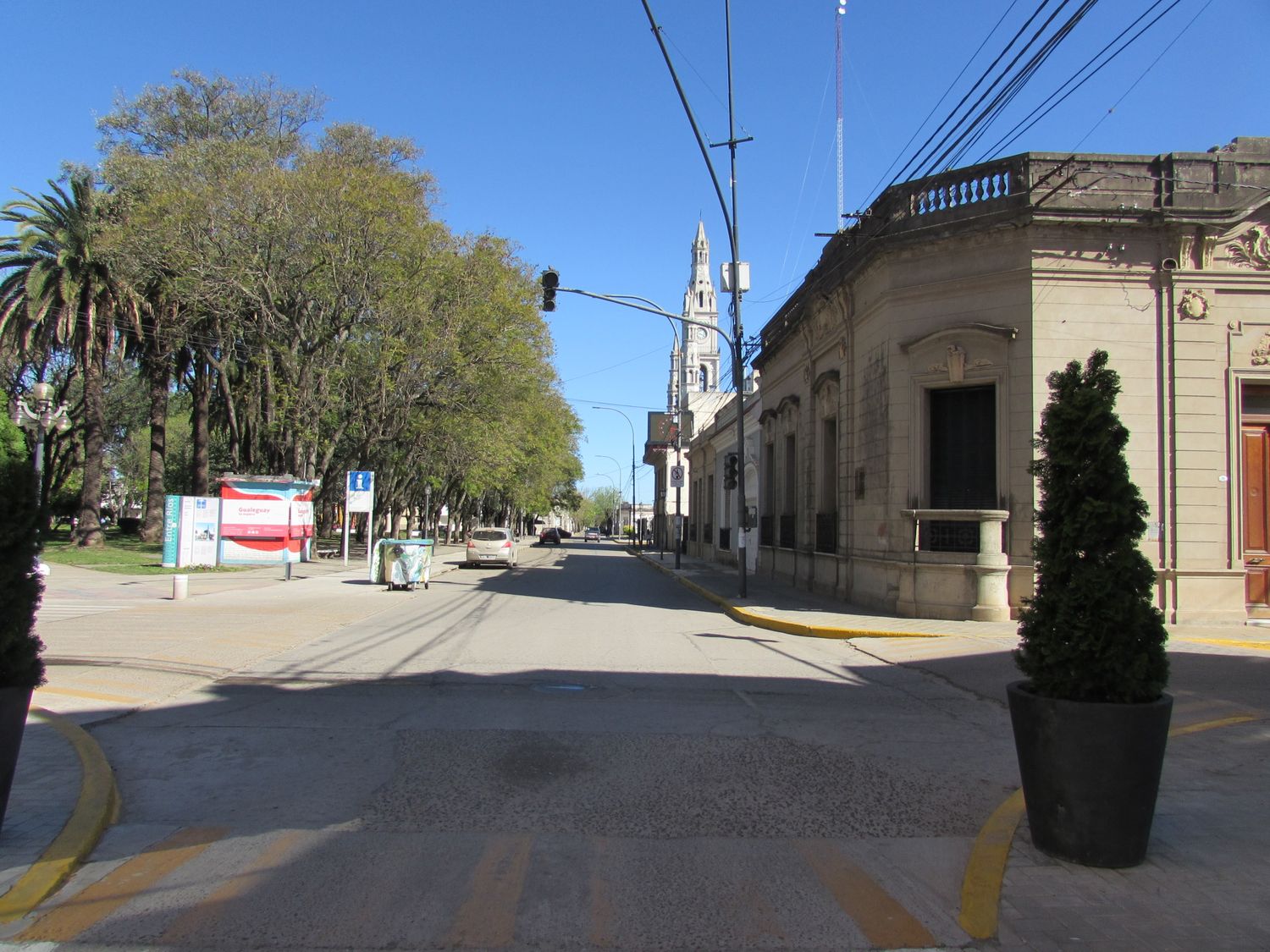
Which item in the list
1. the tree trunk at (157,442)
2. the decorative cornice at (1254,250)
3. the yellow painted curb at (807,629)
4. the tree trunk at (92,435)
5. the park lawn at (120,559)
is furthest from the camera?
the tree trunk at (157,442)

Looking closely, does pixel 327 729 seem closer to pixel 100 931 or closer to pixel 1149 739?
pixel 100 931

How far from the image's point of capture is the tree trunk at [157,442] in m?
37.9

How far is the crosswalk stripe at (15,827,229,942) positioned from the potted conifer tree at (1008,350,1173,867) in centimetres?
458

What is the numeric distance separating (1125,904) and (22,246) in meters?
39.7

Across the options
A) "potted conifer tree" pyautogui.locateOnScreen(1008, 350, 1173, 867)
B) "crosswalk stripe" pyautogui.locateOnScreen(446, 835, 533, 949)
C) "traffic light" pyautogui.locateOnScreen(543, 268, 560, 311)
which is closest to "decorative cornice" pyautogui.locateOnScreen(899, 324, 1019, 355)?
"traffic light" pyautogui.locateOnScreen(543, 268, 560, 311)

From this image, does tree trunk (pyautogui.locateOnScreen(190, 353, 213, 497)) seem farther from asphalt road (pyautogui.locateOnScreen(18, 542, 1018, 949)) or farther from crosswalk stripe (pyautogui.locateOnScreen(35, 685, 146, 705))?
crosswalk stripe (pyautogui.locateOnScreen(35, 685, 146, 705))

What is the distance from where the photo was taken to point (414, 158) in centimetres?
3728

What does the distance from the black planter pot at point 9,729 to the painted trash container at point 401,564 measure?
1893 centimetres

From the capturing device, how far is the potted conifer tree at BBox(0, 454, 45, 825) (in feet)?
14.8

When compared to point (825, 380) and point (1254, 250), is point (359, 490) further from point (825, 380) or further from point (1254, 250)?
point (1254, 250)

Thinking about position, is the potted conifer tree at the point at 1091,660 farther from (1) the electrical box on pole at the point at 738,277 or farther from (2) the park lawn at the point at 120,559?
(2) the park lawn at the point at 120,559

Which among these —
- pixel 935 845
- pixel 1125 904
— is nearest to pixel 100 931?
pixel 935 845

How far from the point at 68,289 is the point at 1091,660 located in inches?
1497

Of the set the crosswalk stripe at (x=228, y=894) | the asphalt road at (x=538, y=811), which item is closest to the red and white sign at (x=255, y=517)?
the asphalt road at (x=538, y=811)
